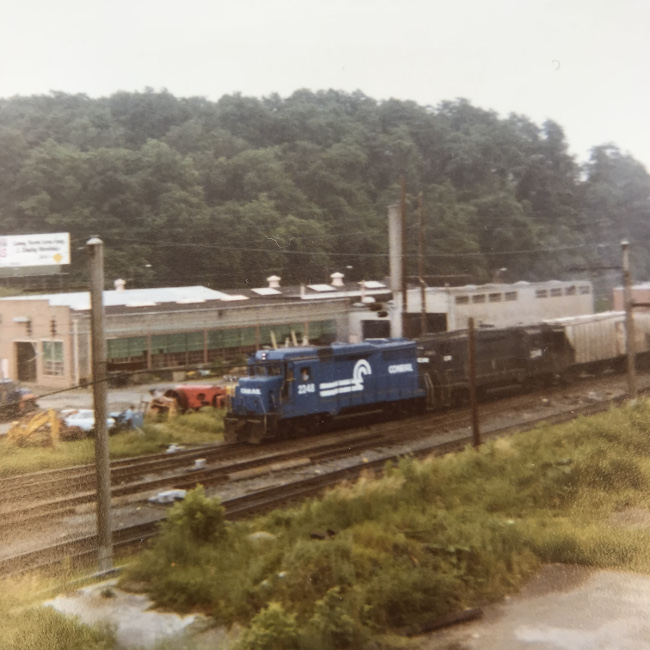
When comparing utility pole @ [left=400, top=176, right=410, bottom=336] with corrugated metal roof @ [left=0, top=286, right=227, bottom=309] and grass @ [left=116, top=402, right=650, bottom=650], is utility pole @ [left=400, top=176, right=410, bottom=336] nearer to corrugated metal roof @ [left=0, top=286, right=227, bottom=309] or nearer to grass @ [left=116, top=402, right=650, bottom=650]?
corrugated metal roof @ [left=0, top=286, right=227, bottom=309]

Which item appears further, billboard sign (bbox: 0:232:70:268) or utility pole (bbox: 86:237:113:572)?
billboard sign (bbox: 0:232:70:268)

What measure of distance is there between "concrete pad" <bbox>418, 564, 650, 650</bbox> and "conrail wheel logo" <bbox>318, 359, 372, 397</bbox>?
9442 mm

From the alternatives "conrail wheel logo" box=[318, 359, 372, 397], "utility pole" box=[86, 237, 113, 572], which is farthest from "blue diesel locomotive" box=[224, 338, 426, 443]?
"utility pole" box=[86, 237, 113, 572]

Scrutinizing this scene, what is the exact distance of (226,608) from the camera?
7602 mm

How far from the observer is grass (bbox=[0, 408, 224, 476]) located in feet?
46.1

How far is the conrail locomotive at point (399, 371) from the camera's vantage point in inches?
648

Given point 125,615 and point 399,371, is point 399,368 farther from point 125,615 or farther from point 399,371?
point 125,615

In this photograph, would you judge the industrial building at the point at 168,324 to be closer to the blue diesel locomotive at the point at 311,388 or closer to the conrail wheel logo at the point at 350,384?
the blue diesel locomotive at the point at 311,388

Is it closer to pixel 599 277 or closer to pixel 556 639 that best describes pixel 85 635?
pixel 556 639

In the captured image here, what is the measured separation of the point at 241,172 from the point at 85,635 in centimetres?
834

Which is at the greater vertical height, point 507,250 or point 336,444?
point 507,250

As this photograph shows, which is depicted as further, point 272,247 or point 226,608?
point 272,247

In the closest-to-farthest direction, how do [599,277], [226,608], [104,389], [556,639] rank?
[556,639], [226,608], [104,389], [599,277]

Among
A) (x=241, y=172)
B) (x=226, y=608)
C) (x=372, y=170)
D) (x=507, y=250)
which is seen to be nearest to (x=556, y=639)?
(x=226, y=608)
